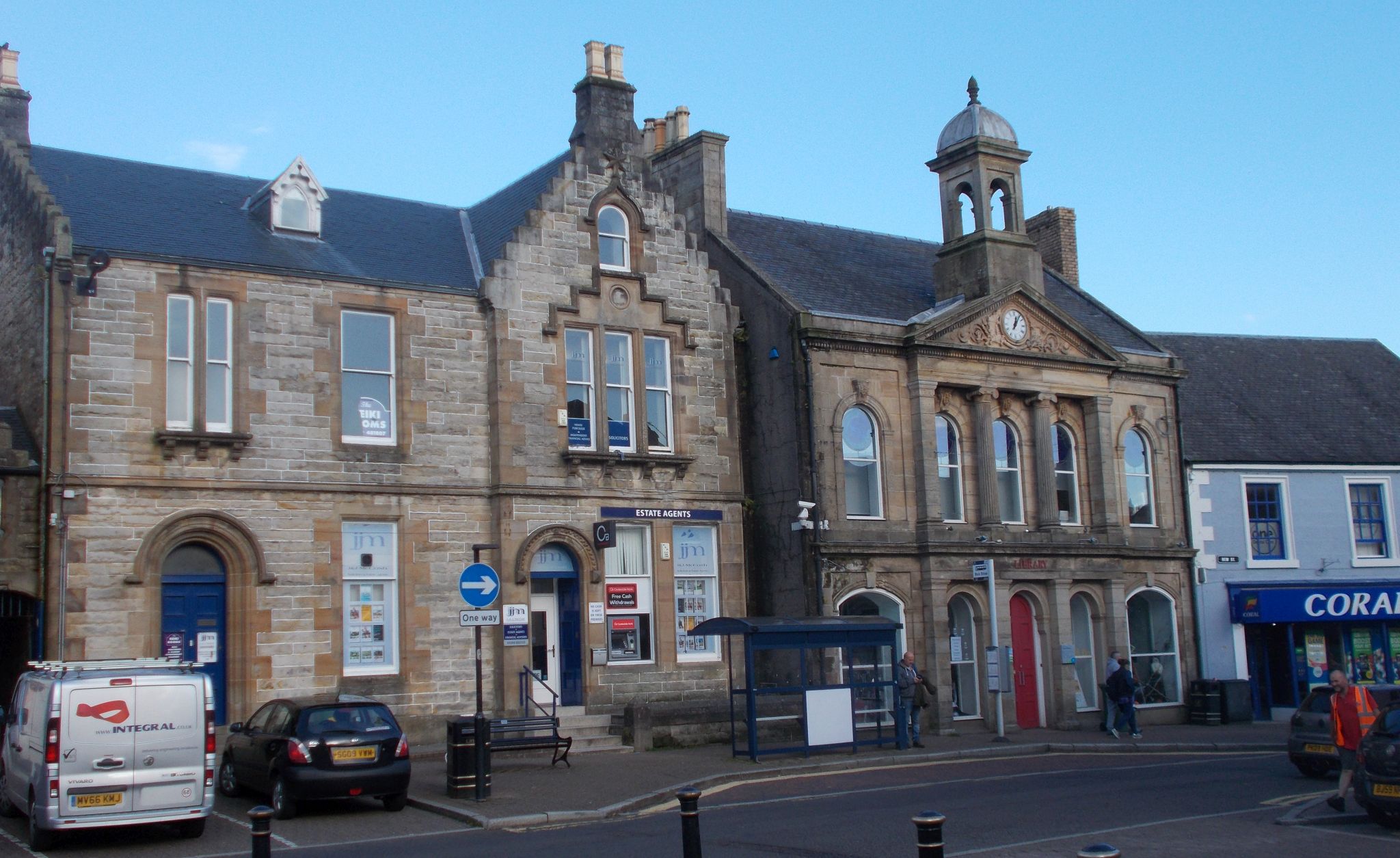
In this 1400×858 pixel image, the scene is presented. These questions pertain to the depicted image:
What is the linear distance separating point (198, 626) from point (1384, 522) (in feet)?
92.6

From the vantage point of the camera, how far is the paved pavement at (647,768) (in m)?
17.7

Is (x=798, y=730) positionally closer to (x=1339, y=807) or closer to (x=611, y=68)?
(x=1339, y=807)

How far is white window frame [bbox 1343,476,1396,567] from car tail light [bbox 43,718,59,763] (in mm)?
29875

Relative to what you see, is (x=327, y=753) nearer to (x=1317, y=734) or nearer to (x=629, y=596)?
(x=629, y=596)

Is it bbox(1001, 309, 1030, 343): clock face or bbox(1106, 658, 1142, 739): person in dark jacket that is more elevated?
bbox(1001, 309, 1030, 343): clock face

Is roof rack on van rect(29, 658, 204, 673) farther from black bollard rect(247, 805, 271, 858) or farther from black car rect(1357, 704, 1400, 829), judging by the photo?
black car rect(1357, 704, 1400, 829)

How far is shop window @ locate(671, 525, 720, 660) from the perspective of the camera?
26.4 meters

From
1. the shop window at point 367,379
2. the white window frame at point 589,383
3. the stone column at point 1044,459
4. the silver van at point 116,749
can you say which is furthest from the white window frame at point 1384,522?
the silver van at point 116,749

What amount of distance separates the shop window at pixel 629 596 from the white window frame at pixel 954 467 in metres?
6.82

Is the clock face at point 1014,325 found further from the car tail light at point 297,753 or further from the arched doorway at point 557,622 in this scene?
the car tail light at point 297,753

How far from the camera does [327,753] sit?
1709cm

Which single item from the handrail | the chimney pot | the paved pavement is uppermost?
the chimney pot

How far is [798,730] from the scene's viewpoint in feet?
82.3

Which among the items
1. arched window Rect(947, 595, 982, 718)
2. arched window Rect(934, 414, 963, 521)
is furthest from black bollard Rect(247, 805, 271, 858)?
arched window Rect(934, 414, 963, 521)
